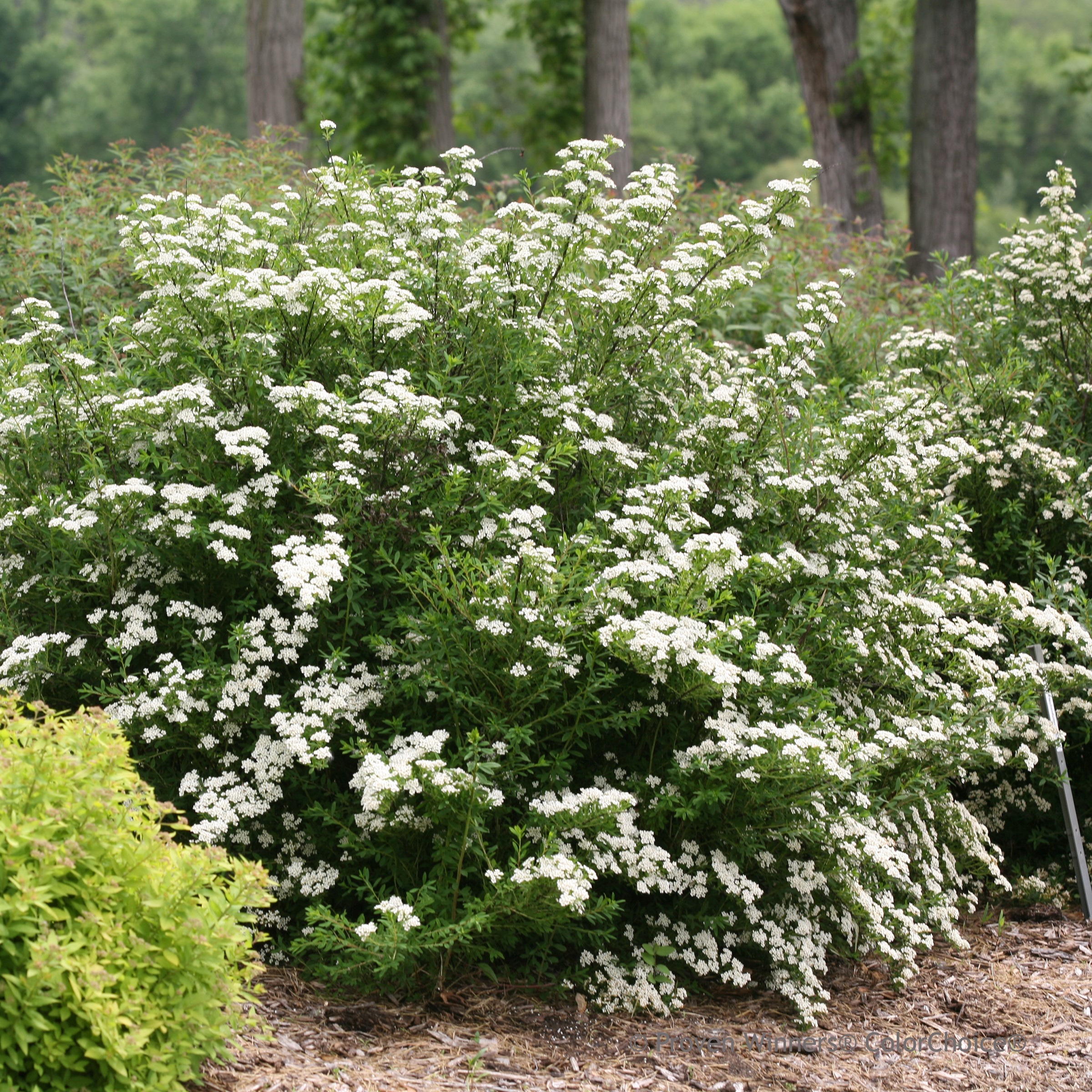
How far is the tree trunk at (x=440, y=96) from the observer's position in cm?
1405

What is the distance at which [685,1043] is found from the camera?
155 inches

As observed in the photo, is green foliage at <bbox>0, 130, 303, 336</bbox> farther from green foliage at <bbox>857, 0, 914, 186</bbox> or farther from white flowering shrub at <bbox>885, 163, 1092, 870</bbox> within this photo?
green foliage at <bbox>857, 0, 914, 186</bbox>

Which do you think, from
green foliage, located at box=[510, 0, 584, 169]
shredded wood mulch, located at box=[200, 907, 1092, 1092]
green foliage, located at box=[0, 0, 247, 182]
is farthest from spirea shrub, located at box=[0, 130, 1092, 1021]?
green foliage, located at box=[0, 0, 247, 182]

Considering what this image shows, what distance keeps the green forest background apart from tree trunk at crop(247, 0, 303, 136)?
58.7ft

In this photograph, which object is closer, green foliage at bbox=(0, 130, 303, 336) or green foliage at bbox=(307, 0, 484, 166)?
green foliage at bbox=(0, 130, 303, 336)

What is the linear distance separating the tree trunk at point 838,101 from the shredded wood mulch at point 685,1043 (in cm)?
1026

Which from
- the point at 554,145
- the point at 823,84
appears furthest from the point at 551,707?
the point at 554,145

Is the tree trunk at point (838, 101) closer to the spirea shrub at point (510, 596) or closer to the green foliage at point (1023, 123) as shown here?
the spirea shrub at point (510, 596)

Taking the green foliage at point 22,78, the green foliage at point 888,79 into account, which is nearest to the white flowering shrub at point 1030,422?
the green foliage at point 888,79

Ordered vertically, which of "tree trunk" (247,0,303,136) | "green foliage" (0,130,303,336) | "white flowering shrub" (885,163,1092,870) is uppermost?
"tree trunk" (247,0,303,136)

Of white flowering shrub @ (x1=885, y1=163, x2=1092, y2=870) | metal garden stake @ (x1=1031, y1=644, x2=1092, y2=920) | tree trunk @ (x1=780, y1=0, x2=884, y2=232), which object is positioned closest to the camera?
metal garden stake @ (x1=1031, y1=644, x2=1092, y2=920)

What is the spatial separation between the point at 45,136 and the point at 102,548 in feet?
140

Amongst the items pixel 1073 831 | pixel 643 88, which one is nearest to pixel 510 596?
pixel 1073 831

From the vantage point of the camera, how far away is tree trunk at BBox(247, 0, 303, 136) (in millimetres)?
13867
